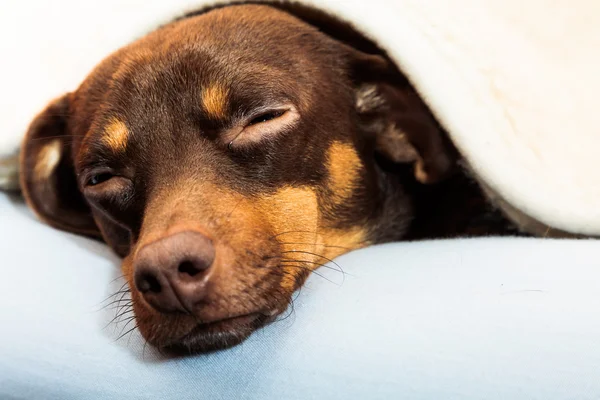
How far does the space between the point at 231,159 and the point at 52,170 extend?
1065mm

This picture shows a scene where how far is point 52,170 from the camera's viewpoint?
2.36 meters

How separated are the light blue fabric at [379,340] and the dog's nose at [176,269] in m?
0.17

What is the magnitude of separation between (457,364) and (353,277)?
1.50 ft

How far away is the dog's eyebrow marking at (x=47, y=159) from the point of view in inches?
91.7

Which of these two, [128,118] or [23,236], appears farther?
[23,236]

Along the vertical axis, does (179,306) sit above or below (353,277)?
above

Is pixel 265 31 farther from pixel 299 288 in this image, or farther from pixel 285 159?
pixel 299 288

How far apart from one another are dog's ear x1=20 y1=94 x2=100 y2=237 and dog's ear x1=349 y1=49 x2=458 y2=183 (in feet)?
3.74

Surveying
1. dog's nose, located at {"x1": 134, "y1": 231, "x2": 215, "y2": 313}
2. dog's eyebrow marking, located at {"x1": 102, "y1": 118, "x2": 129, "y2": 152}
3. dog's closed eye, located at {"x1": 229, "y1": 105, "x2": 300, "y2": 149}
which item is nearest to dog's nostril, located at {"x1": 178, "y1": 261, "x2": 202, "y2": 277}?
dog's nose, located at {"x1": 134, "y1": 231, "x2": 215, "y2": 313}

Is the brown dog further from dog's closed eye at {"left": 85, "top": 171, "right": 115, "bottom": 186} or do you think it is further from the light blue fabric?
the light blue fabric

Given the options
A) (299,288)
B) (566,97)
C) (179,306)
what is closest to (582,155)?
(566,97)

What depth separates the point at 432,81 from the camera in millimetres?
1949

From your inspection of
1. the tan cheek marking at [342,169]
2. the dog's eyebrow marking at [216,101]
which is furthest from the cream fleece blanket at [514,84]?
the dog's eyebrow marking at [216,101]

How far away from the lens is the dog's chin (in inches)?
53.9
